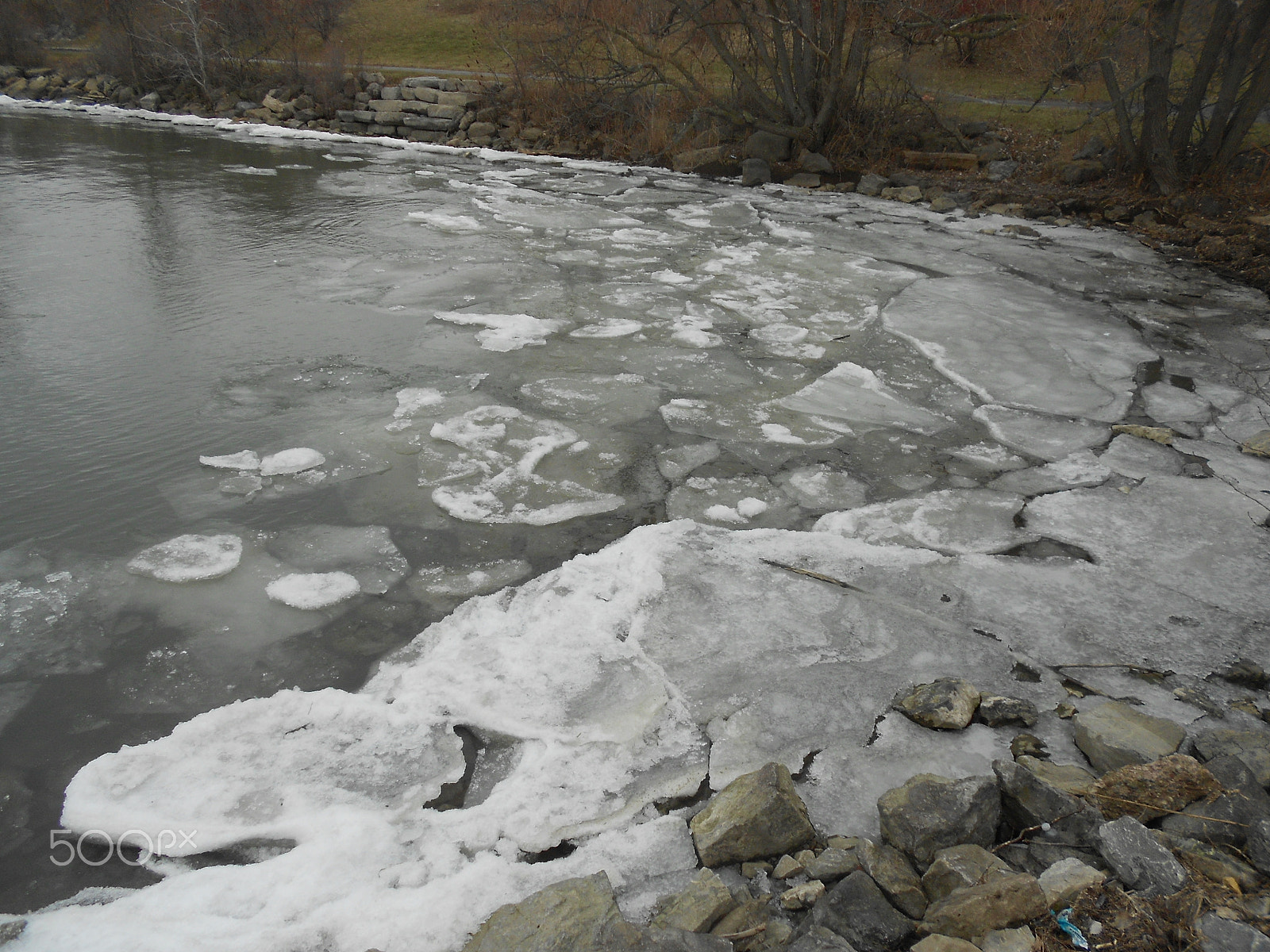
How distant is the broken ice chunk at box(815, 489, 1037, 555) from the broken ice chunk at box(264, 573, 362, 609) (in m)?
1.51

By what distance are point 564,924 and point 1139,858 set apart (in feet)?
3.09

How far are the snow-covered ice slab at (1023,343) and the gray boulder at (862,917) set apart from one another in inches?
111

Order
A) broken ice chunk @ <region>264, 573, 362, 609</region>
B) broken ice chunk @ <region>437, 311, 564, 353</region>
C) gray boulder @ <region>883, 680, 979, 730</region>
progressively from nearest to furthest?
1. gray boulder @ <region>883, 680, 979, 730</region>
2. broken ice chunk @ <region>264, 573, 362, 609</region>
3. broken ice chunk @ <region>437, 311, 564, 353</region>

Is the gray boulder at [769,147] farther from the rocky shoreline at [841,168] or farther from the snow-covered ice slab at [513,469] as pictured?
the snow-covered ice slab at [513,469]

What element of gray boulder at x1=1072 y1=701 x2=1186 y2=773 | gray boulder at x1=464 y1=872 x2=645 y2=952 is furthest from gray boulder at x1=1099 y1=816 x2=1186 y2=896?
gray boulder at x1=464 y1=872 x2=645 y2=952

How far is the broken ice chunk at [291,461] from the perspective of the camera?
109 inches

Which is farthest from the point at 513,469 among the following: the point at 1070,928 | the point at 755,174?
the point at 755,174

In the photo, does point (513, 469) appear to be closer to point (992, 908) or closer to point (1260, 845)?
point (992, 908)

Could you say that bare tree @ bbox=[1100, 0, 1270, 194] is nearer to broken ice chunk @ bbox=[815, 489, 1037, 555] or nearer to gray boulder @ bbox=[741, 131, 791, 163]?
gray boulder @ bbox=[741, 131, 791, 163]

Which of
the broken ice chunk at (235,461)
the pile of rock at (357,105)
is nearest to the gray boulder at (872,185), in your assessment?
the pile of rock at (357,105)

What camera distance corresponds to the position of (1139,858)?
4.07 feet

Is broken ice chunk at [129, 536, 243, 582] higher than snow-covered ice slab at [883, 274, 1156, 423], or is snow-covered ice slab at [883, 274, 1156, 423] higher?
snow-covered ice slab at [883, 274, 1156, 423]

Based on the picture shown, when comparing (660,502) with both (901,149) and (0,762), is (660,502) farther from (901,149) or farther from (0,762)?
(901,149)

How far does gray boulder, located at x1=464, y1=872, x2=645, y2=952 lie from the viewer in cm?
119
